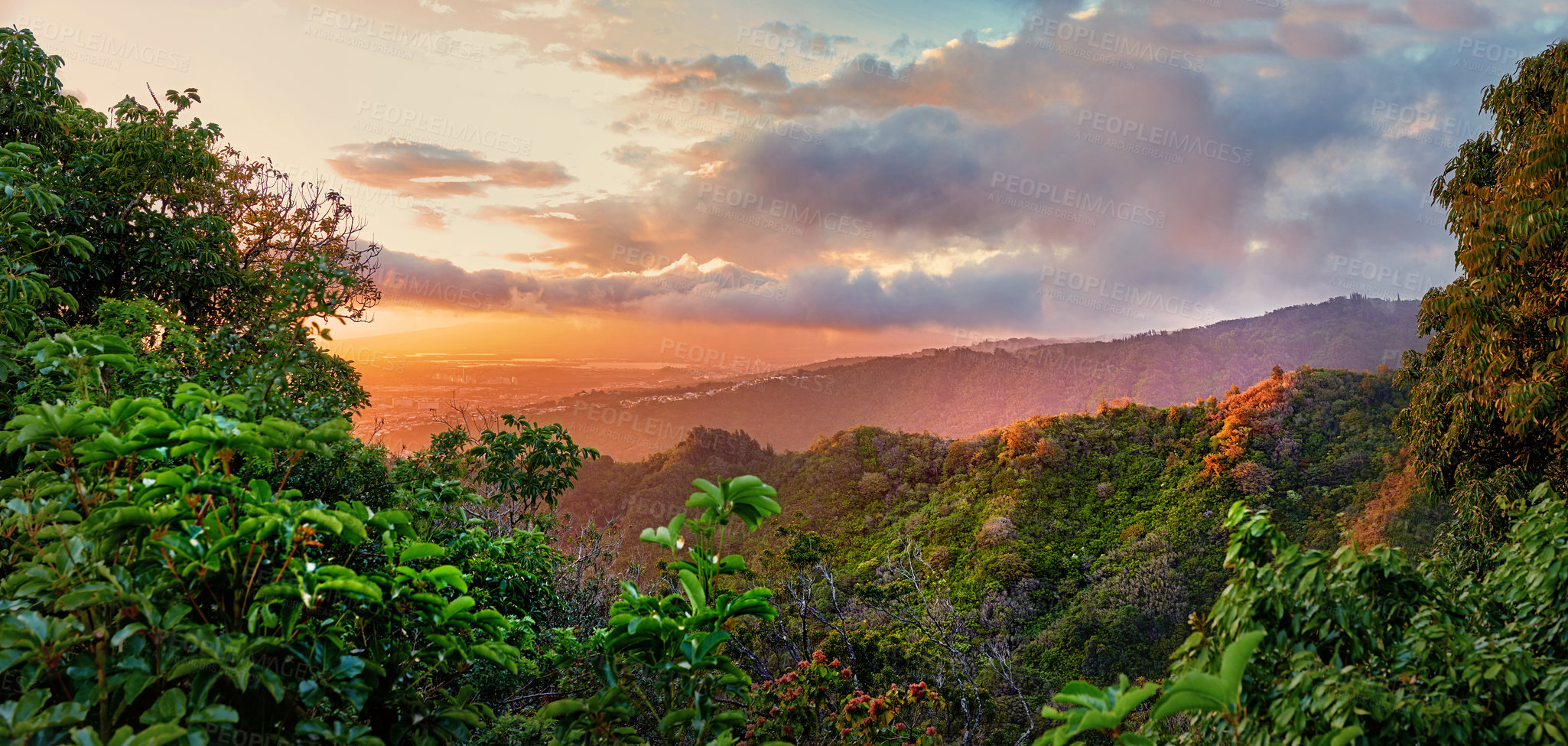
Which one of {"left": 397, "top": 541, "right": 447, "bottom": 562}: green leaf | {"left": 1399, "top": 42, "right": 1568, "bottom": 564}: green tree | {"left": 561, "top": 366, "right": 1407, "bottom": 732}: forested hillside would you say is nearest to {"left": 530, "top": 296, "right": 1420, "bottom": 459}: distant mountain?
{"left": 561, "top": 366, "right": 1407, "bottom": 732}: forested hillside

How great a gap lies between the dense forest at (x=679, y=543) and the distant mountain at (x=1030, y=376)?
Result: 6.28 meters

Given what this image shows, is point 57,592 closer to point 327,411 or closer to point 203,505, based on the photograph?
point 203,505

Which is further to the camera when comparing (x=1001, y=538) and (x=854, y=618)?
(x=1001, y=538)

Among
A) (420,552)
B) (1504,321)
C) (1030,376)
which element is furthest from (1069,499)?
(420,552)

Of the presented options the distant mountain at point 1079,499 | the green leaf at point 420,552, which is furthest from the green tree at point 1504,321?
the green leaf at point 420,552

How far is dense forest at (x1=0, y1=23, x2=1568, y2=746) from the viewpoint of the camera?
1.45 meters

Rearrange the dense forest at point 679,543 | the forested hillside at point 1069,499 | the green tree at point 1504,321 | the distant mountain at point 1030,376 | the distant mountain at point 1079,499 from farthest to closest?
1. the distant mountain at point 1030,376
2. the distant mountain at point 1079,499
3. the forested hillside at point 1069,499
4. the green tree at point 1504,321
5. the dense forest at point 679,543

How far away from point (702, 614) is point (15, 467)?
12.7 ft

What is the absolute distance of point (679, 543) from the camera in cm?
153

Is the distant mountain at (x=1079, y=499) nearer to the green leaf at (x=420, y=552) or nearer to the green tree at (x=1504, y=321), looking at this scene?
the green tree at (x=1504, y=321)

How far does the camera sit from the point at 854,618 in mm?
10547

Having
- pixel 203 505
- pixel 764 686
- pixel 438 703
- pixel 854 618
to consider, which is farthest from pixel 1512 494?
pixel 203 505

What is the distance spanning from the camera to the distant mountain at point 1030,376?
22.0 meters

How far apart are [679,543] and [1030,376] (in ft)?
79.7
